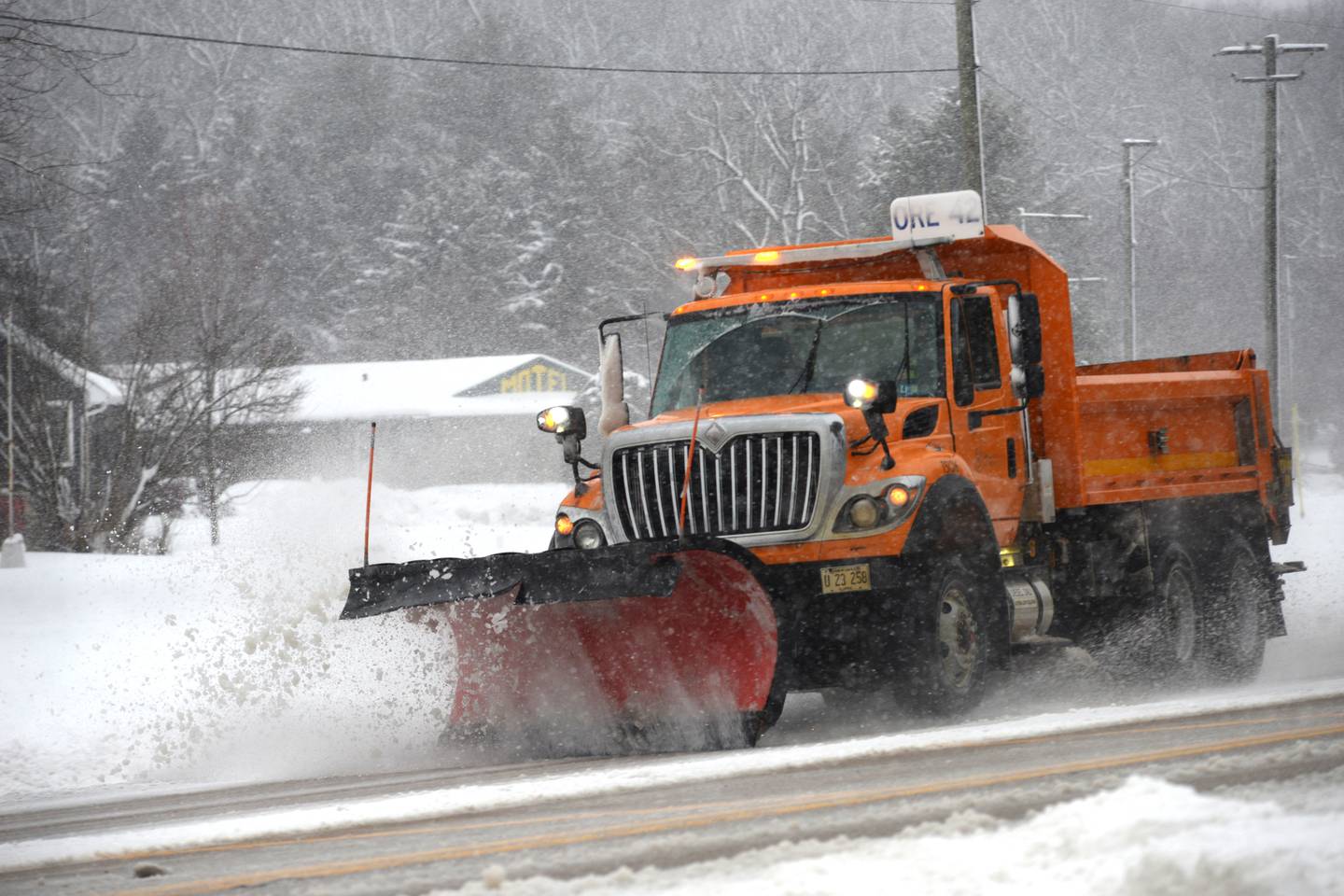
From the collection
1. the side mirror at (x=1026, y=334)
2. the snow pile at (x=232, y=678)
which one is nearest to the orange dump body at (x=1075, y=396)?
the side mirror at (x=1026, y=334)

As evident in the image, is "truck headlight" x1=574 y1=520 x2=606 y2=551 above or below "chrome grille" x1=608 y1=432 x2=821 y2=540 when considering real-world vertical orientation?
below

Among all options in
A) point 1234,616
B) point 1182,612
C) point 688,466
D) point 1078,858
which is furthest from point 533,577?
point 1234,616

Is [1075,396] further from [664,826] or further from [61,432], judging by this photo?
[61,432]

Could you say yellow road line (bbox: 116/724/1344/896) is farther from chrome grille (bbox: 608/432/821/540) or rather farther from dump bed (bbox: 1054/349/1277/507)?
dump bed (bbox: 1054/349/1277/507)

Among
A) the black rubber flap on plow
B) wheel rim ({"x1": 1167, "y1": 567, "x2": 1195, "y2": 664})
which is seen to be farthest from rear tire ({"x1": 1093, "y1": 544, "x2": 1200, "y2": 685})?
the black rubber flap on plow

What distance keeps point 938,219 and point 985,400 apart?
4.08 feet

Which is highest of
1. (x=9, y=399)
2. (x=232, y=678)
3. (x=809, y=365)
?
(x=9, y=399)

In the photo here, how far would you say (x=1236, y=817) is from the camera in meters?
4.55

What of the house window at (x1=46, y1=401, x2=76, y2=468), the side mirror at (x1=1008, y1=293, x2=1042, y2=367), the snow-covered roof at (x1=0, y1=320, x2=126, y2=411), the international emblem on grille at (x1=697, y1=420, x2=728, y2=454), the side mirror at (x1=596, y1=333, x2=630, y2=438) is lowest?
the international emblem on grille at (x1=697, y1=420, x2=728, y2=454)

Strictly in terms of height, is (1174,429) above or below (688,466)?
above

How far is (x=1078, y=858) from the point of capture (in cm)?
432

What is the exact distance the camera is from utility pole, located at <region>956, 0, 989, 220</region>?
60.3 ft

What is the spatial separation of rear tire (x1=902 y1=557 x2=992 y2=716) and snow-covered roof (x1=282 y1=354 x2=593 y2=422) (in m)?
53.3

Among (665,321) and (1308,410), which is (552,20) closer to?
(1308,410)
